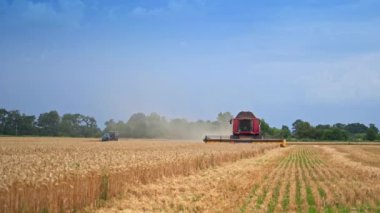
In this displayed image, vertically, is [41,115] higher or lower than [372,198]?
higher

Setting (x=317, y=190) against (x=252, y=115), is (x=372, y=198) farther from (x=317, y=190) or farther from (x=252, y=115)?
(x=252, y=115)

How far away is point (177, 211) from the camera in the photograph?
447 inches

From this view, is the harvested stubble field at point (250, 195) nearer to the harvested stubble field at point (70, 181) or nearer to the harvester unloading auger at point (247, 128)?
the harvested stubble field at point (70, 181)

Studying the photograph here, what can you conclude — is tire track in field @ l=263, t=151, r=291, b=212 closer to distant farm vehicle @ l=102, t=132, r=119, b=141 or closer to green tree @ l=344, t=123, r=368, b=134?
distant farm vehicle @ l=102, t=132, r=119, b=141

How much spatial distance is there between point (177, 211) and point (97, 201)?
6.56ft

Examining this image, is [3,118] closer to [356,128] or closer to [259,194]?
[259,194]

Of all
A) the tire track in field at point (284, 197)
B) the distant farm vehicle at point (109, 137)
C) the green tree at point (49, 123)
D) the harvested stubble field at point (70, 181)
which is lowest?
the tire track in field at point (284, 197)

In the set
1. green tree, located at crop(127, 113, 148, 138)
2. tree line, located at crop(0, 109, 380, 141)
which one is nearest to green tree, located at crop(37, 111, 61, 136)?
tree line, located at crop(0, 109, 380, 141)

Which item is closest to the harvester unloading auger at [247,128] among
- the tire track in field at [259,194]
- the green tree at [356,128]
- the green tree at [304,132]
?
the tire track in field at [259,194]

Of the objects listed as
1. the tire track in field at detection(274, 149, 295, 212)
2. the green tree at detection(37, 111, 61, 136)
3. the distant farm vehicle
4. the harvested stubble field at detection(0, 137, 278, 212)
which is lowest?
the tire track in field at detection(274, 149, 295, 212)

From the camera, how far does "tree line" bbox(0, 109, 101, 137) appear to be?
10512 centimetres

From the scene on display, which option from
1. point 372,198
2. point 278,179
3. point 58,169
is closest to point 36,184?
point 58,169

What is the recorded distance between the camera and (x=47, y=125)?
11512cm

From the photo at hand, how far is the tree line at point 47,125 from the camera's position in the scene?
345 ft
